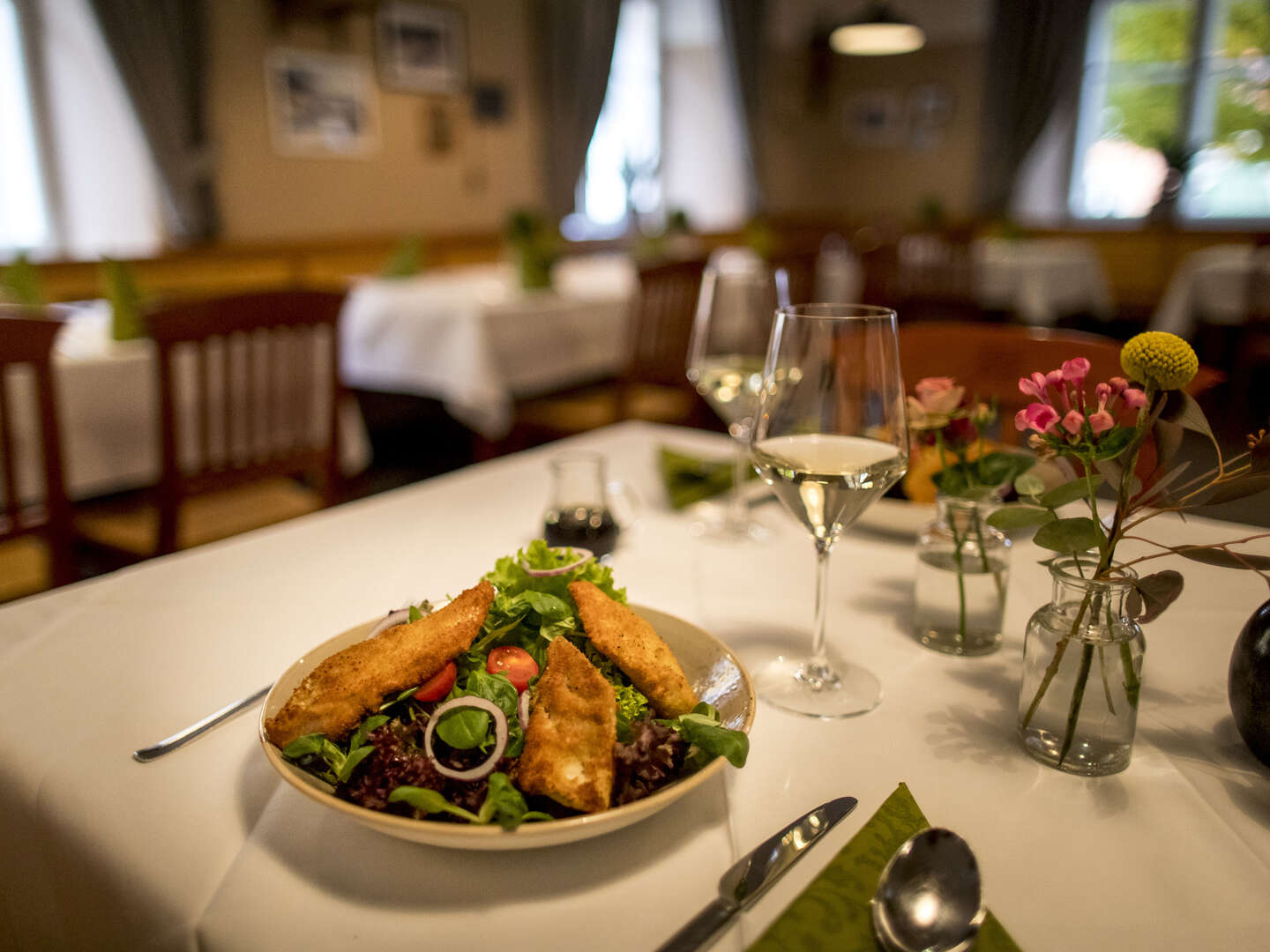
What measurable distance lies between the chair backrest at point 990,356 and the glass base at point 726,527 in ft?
1.49

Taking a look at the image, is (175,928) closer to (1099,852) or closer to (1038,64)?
(1099,852)

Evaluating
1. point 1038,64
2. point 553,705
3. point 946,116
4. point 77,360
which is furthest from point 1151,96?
point 553,705

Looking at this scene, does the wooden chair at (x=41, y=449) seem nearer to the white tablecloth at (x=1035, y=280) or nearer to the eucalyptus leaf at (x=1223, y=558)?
the eucalyptus leaf at (x=1223, y=558)

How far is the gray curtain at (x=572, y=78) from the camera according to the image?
22.5 ft

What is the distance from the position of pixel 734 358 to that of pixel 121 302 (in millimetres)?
1782

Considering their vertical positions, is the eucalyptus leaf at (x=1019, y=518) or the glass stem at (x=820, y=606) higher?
the eucalyptus leaf at (x=1019, y=518)

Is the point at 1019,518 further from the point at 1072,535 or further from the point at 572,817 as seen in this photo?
the point at 572,817

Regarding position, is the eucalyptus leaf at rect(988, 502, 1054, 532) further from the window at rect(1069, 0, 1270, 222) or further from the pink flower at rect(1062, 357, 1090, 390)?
the window at rect(1069, 0, 1270, 222)

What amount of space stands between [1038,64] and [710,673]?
8.83 m

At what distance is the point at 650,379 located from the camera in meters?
3.35

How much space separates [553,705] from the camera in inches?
21.5

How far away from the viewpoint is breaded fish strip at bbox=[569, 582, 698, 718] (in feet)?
1.93

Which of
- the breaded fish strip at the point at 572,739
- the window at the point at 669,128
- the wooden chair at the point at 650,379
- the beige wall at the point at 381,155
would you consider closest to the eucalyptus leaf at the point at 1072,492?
the breaded fish strip at the point at 572,739

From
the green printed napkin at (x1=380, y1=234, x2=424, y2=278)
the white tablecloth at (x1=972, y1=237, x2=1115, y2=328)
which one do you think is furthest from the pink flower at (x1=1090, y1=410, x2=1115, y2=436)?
the white tablecloth at (x1=972, y1=237, x2=1115, y2=328)
